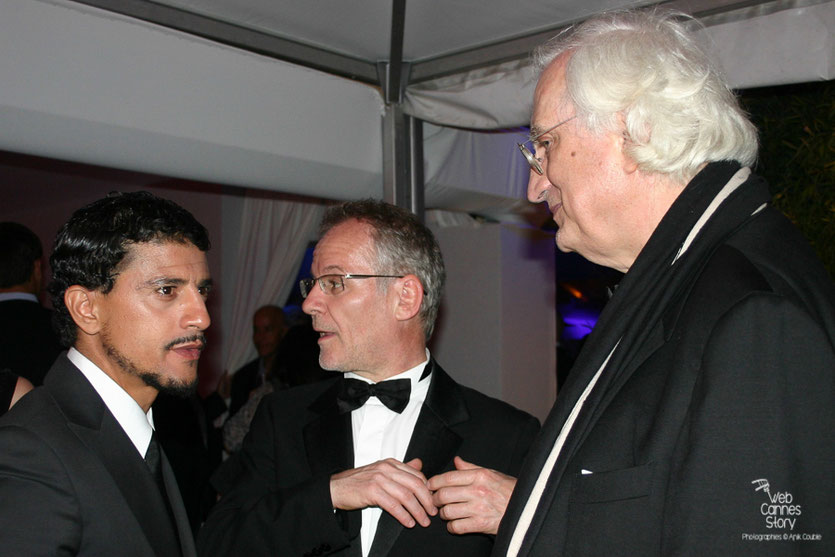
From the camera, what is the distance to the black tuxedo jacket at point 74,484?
1.35 meters

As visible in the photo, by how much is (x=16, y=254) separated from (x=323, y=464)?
7.50 ft

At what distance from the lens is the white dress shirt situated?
7.28 ft

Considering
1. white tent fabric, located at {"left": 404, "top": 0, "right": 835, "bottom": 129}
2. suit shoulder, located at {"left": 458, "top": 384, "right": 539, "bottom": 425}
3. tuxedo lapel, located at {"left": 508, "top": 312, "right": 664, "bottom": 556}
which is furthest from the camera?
white tent fabric, located at {"left": 404, "top": 0, "right": 835, "bottom": 129}

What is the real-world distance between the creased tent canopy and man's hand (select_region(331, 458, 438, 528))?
5.09ft

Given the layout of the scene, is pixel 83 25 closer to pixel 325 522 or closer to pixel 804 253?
pixel 325 522

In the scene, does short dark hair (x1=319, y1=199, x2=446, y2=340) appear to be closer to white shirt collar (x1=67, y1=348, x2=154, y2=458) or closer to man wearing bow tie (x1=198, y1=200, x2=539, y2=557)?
man wearing bow tie (x1=198, y1=200, x2=539, y2=557)

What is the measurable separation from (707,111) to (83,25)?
216cm

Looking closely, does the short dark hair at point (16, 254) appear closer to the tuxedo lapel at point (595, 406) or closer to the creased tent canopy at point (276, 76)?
the creased tent canopy at point (276, 76)

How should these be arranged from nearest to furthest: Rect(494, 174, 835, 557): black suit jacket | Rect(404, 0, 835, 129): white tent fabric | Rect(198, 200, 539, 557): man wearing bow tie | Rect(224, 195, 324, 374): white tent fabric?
Rect(494, 174, 835, 557): black suit jacket → Rect(198, 200, 539, 557): man wearing bow tie → Rect(404, 0, 835, 129): white tent fabric → Rect(224, 195, 324, 374): white tent fabric

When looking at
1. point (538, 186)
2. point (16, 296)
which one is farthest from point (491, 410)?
point (16, 296)

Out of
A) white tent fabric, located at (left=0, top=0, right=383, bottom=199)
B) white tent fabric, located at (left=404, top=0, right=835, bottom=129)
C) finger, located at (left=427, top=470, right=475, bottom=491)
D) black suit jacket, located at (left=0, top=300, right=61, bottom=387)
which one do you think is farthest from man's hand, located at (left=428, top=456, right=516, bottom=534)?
black suit jacket, located at (left=0, top=300, right=61, bottom=387)

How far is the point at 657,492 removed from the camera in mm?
1127

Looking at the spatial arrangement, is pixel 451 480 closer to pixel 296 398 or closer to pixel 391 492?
pixel 391 492

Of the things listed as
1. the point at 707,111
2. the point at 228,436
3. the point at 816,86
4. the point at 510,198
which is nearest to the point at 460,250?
the point at 510,198
